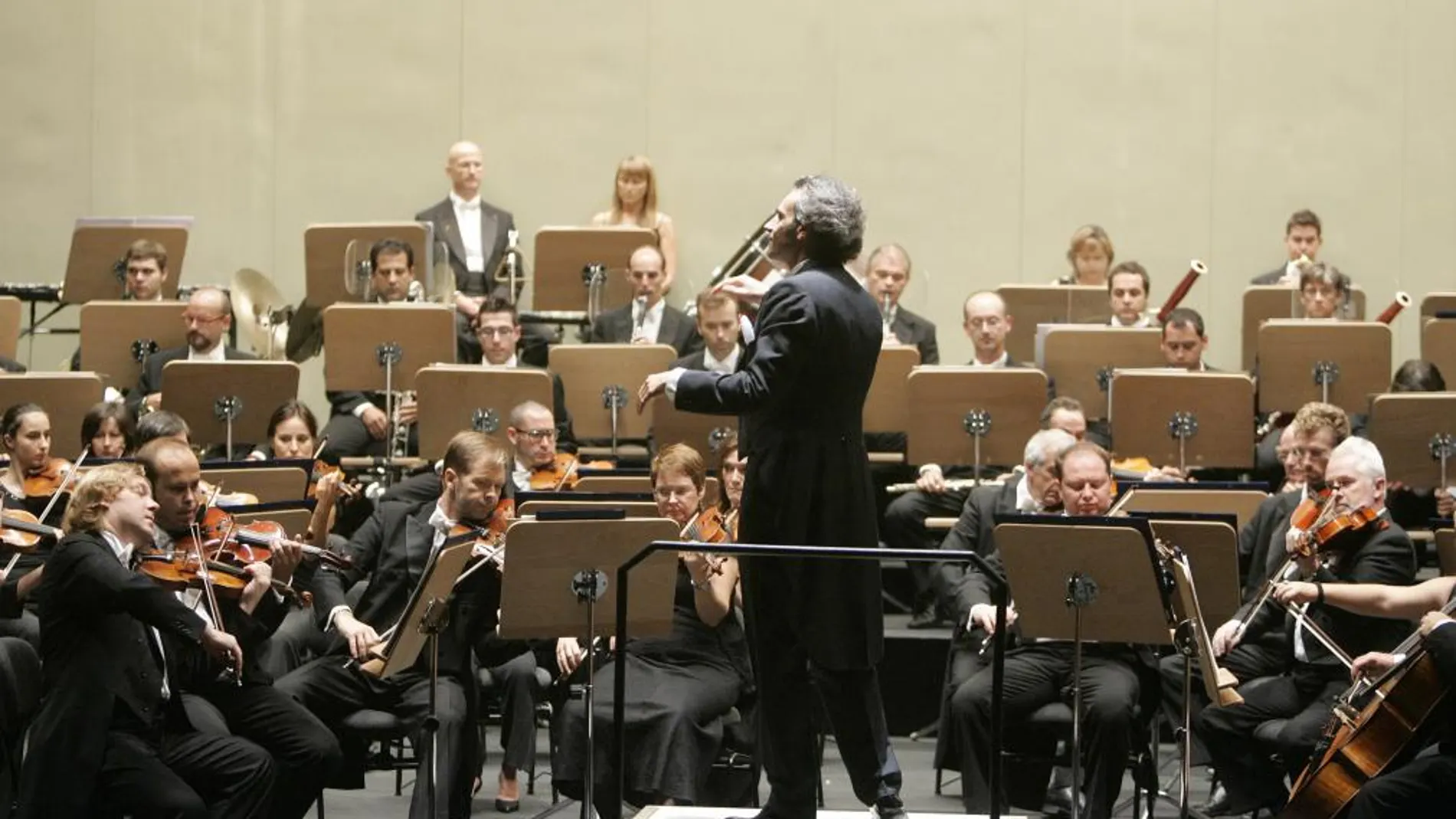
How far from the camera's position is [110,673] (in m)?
5.26

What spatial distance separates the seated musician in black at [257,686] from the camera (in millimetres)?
5555

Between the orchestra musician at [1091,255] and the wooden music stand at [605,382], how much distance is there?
8.48 feet

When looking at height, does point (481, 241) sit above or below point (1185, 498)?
above

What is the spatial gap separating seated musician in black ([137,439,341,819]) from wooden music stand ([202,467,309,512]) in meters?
0.42

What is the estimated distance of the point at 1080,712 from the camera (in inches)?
226

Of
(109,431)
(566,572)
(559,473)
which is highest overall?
(109,431)

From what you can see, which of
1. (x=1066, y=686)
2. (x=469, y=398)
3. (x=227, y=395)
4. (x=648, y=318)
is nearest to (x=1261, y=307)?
(x=648, y=318)

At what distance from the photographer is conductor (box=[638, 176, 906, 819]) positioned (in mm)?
4531

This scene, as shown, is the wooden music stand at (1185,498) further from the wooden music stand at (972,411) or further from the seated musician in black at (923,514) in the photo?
the seated musician in black at (923,514)

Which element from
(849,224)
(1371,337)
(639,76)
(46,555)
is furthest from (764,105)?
(849,224)

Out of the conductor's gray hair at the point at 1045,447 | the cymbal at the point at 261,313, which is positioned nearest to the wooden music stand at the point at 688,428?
the conductor's gray hair at the point at 1045,447

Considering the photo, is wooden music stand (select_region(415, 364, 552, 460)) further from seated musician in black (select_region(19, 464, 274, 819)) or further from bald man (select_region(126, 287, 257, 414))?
seated musician in black (select_region(19, 464, 274, 819))

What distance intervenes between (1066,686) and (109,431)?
3.25 metres

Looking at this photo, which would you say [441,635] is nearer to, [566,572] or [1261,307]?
[566,572]
